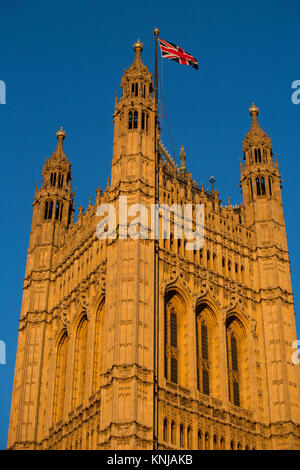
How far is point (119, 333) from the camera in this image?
1948 inches

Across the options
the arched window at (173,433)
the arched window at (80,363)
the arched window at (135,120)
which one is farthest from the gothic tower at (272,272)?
the arched window at (80,363)

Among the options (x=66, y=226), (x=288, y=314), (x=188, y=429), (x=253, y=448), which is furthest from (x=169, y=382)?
(x=66, y=226)

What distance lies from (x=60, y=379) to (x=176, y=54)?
20956 millimetres

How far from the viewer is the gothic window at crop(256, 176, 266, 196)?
6225cm

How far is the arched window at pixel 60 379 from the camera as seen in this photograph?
55562 mm

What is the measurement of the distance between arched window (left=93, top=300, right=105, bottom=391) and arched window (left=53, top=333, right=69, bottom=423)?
366cm

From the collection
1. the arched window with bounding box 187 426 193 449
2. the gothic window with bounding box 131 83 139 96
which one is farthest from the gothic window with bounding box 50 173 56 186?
the arched window with bounding box 187 426 193 449

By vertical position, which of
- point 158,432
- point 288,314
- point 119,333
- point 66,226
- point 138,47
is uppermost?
point 138,47

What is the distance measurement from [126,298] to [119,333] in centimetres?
205

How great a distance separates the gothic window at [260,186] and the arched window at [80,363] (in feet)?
44.6

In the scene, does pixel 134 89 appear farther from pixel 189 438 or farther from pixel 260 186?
pixel 189 438

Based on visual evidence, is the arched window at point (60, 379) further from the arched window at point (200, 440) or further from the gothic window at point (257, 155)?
the gothic window at point (257, 155)

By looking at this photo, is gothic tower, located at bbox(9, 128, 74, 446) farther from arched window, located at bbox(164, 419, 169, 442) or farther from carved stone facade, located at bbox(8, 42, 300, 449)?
arched window, located at bbox(164, 419, 169, 442)

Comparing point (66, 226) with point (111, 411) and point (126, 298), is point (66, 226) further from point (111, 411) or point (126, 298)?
point (111, 411)
